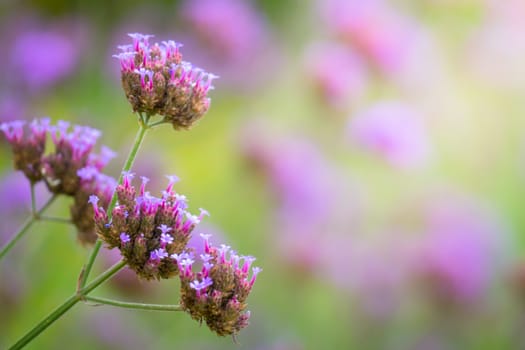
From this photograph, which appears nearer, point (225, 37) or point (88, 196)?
point (88, 196)

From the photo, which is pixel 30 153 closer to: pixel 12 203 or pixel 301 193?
pixel 12 203

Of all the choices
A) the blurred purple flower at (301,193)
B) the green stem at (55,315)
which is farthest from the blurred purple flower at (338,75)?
the green stem at (55,315)

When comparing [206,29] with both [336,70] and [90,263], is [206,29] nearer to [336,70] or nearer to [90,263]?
[336,70]

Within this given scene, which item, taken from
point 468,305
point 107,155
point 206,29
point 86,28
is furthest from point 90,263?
point 86,28

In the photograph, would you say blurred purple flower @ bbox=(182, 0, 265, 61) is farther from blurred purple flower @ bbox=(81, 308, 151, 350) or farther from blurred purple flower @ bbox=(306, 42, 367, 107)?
blurred purple flower @ bbox=(81, 308, 151, 350)

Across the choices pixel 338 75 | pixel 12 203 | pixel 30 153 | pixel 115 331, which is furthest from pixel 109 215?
pixel 338 75

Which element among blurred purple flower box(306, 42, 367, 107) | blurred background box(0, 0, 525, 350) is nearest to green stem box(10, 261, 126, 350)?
blurred background box(0, 0, 525, 350)
